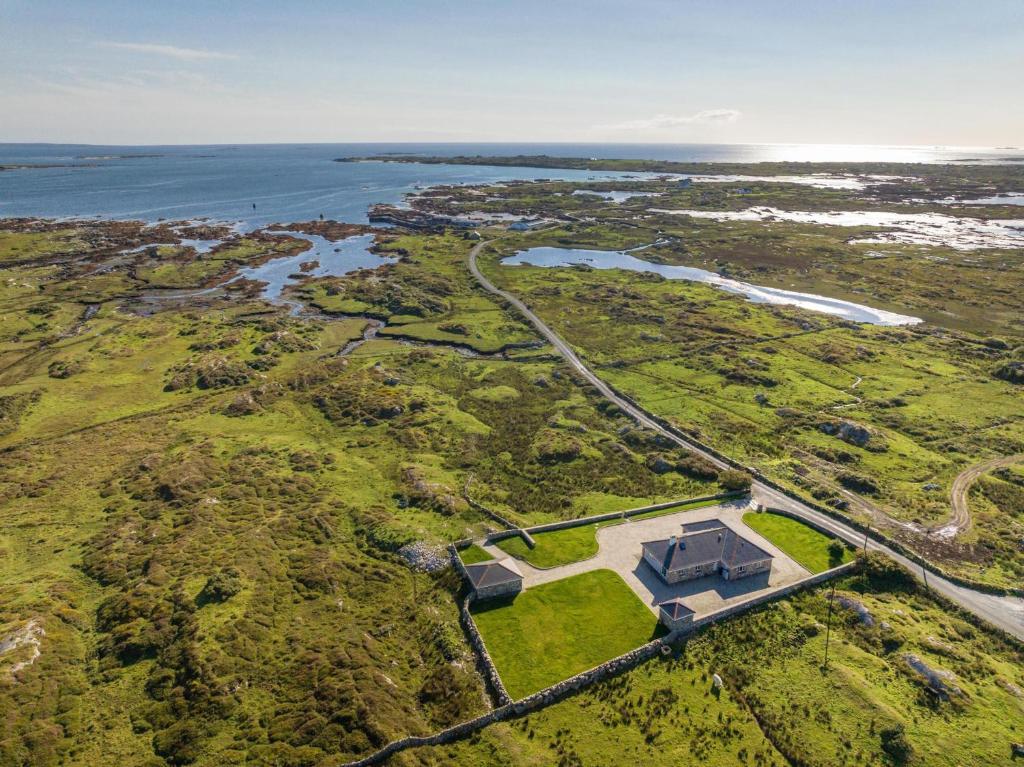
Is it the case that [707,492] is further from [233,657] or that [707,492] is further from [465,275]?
[465,275]

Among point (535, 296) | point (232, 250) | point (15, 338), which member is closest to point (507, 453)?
point (535, 296)

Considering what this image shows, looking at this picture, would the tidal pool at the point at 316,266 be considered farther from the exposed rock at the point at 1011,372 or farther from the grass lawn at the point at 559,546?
the exposed rock at the point at 1011,372

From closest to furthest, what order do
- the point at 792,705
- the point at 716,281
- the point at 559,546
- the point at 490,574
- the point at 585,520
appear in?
the point at 792,705 < the point at 490,574 < the point at 559,546 < the point at 585,520 < the point at 716,281

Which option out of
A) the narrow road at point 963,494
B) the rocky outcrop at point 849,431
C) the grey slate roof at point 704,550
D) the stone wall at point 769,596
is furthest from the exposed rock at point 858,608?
the rocky outcrop at point 849,431

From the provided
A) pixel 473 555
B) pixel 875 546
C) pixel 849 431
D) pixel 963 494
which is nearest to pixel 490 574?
pixel 473 555

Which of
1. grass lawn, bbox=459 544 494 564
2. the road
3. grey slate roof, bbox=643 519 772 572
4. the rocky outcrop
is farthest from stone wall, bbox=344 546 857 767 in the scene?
the rocky outcrop

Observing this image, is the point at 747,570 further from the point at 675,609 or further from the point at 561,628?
the point at 561,628

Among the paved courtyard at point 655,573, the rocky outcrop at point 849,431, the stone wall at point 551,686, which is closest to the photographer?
the stone wall at point 551,686
